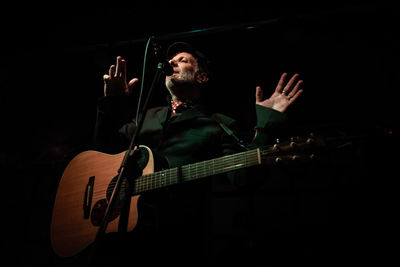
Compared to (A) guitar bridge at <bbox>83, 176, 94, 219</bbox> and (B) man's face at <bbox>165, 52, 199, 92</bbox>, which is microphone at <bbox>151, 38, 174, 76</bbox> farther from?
(A) guitar bridge at <bbox>83, 176, 94, 219</bbox>

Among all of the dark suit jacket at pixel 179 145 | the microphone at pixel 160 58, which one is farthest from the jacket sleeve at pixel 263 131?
the microphone at pixel 160 58

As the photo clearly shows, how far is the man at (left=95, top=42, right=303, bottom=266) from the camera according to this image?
174 centimetres

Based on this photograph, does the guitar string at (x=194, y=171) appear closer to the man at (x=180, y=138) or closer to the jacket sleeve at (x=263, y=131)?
the man at (x=180, y=138)

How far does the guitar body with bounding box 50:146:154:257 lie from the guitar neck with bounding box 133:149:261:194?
0.07 m

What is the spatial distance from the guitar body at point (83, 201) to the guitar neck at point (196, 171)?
7 centimetres

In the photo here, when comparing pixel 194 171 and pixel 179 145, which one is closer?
pixel 194 171

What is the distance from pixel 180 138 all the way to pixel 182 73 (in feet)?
2.64

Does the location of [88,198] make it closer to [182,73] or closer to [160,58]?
[160,58]

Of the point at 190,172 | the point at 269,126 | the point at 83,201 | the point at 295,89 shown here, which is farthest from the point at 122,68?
the point at 295,89

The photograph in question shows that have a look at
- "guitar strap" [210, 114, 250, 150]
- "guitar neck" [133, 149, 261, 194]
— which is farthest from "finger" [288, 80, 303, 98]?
"guitar neck" [133, 149, 261, 194]

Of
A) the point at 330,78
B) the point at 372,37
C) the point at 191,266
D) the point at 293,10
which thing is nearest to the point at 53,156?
the point at 191,266

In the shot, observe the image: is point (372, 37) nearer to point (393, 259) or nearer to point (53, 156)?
point (393, 259)

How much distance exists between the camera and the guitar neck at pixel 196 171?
1.60m

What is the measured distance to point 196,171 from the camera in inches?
67.1
